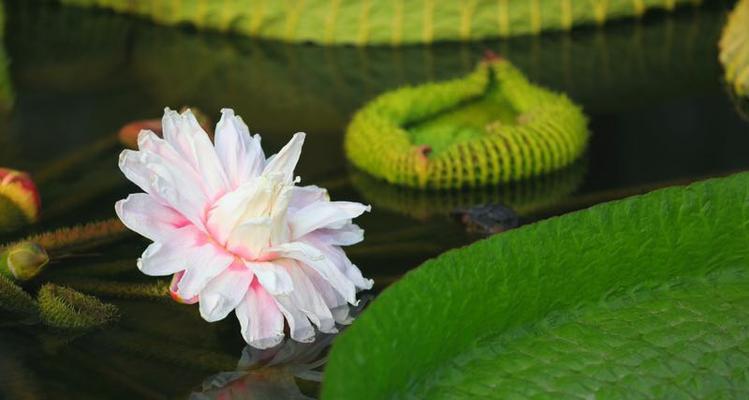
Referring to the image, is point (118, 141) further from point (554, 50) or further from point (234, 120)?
point (554, 50)

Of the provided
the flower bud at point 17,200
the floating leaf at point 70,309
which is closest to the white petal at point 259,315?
the floating leaf at point 70,309

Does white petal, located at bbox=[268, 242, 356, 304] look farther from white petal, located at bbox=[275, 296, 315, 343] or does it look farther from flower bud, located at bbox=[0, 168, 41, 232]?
flower bud, located at bbox=[0, 168, 41, 232]

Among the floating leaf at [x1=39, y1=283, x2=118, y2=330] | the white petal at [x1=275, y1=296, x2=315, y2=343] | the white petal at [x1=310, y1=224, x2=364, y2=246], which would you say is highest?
the white petal at [x1=310, y1=224, x2=364, y2=246]

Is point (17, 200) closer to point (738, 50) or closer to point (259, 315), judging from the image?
point (259, 315)

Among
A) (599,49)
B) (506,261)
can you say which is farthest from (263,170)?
(599,49)

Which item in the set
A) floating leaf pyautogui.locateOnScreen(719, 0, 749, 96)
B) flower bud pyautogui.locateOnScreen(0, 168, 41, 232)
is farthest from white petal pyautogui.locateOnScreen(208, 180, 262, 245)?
floating leaf pyautogui.locateOnScreen(719, 0, 749, 96)

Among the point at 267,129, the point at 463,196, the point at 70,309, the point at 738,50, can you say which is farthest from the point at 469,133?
the point at 70,309

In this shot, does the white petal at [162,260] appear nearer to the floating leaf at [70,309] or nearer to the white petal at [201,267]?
the white petal at [201,267]
